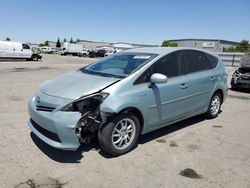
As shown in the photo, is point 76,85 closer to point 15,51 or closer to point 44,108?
point 44,108

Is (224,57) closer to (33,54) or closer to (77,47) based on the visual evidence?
(33,54)

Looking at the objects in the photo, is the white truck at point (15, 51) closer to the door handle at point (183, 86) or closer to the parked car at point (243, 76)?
the parked car at point (243, 76)

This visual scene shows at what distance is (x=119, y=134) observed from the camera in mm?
4078

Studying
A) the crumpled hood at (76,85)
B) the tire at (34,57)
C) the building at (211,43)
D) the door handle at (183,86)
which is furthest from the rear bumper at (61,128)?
the building at (211,43)

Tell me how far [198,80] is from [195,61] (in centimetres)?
43

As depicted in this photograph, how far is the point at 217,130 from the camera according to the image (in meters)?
5.52

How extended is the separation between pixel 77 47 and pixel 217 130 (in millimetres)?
55295

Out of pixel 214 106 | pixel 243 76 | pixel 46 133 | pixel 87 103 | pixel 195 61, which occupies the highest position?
pixel 195 61

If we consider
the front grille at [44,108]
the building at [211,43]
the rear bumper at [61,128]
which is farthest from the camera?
the building at [211,43]

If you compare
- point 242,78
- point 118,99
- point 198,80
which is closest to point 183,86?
point 198,80

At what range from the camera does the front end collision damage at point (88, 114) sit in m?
3.71

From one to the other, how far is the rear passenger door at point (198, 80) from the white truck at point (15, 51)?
77.6ft

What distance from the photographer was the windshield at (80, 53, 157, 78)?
4.45m

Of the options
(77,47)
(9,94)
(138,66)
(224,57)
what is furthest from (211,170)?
(77,47)
